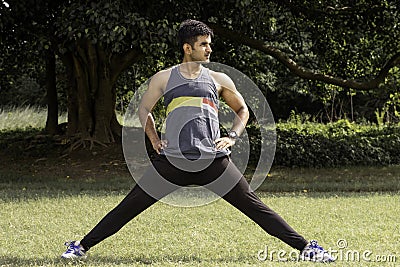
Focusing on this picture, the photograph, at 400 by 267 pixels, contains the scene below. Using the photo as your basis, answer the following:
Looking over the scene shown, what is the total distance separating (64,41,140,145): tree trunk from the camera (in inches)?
638

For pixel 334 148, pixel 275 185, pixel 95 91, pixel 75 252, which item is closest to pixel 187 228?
pixel 75 252

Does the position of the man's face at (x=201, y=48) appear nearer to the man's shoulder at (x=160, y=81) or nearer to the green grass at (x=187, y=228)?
the man's shoulder at (x=160, y=81)

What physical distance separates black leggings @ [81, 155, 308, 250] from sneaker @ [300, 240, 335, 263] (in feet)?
0.16

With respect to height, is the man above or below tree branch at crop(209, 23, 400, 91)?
below

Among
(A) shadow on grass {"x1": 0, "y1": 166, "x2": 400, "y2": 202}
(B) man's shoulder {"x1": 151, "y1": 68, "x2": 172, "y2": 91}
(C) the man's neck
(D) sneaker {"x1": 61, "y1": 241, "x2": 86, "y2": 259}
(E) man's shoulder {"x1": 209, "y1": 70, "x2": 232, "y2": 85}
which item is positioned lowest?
(A) shadow on grass {"x1": 0, "y1": 166, "x2": 400, "y2": 202}

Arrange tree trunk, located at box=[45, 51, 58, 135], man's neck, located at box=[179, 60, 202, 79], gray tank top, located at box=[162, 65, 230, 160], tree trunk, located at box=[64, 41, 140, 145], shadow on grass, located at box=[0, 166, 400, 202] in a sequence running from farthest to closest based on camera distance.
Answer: tree trunk, located at box=[45, 51, 58, 135] → tree trunk, located at box=[64, 41, 140, 145] → shadow on grass, located at box=[0, 166, 400, 202] → man's neck, located at box=[179, 60, 202, 79] → gray tank top, located at box=[162, 65, 230, 160]

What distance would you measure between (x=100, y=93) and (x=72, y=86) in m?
1.13

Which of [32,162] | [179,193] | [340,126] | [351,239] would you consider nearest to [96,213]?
[179,193]

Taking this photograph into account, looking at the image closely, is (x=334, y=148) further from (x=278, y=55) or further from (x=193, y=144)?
(x=193, y=144)

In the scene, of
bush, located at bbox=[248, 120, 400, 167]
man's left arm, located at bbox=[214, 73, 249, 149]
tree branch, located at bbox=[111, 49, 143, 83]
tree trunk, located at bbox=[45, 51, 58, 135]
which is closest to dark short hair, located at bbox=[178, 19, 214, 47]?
man's left arm, located at bbox=[214, 73, 249, 149]

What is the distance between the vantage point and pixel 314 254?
527 cm

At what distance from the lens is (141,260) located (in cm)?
561

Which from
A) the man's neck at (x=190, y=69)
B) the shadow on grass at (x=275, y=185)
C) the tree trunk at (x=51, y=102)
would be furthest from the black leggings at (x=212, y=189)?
the tree trunk at (x=51, y=102)

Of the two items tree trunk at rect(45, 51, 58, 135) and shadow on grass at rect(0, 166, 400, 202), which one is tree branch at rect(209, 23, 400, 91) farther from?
tree trunk at rect(45, 51, 58, 135)
